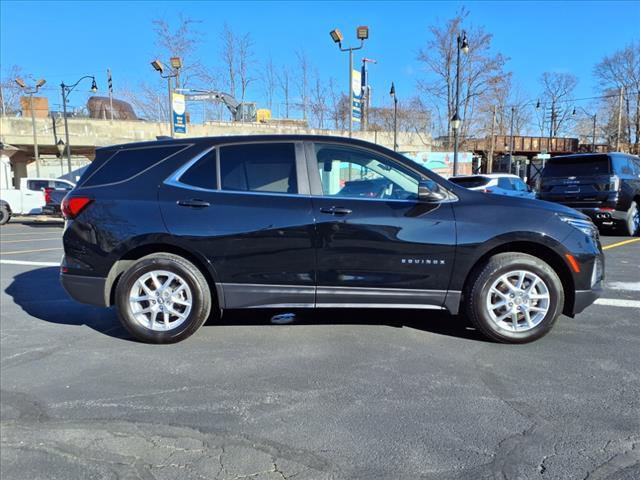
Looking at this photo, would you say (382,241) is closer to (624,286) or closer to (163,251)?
(163,251)

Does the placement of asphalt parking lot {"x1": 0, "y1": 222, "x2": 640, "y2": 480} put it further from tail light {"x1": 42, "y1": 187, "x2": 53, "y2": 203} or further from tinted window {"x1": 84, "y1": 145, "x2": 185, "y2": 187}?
tail light {"x1": 42, "y1": 187, "x2": 53, "y2": 203}

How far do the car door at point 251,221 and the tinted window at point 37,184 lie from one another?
19.5 meters

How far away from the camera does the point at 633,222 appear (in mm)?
11289

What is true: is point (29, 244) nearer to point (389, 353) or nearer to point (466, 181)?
point (389, 353)

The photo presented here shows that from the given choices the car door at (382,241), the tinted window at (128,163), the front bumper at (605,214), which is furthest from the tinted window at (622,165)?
the tinted window at (128,163)

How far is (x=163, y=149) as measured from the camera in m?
4.26

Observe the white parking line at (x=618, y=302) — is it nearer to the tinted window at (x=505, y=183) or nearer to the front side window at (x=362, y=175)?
the front side window at (x=362, y=175)

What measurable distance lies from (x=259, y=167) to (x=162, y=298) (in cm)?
144

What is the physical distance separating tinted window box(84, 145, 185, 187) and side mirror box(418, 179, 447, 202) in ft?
7.13

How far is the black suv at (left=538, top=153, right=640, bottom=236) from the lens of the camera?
1055 cm

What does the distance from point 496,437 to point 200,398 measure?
1.89 meters

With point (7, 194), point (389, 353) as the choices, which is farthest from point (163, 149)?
point (7, 194)

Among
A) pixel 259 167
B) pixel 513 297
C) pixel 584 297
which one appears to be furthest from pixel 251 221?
pixel 584 297

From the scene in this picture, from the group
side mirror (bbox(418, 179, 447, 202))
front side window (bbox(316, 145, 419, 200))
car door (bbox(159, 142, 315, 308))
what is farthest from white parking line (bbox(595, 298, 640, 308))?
car door (bbox(159, 142, 315, 308))
